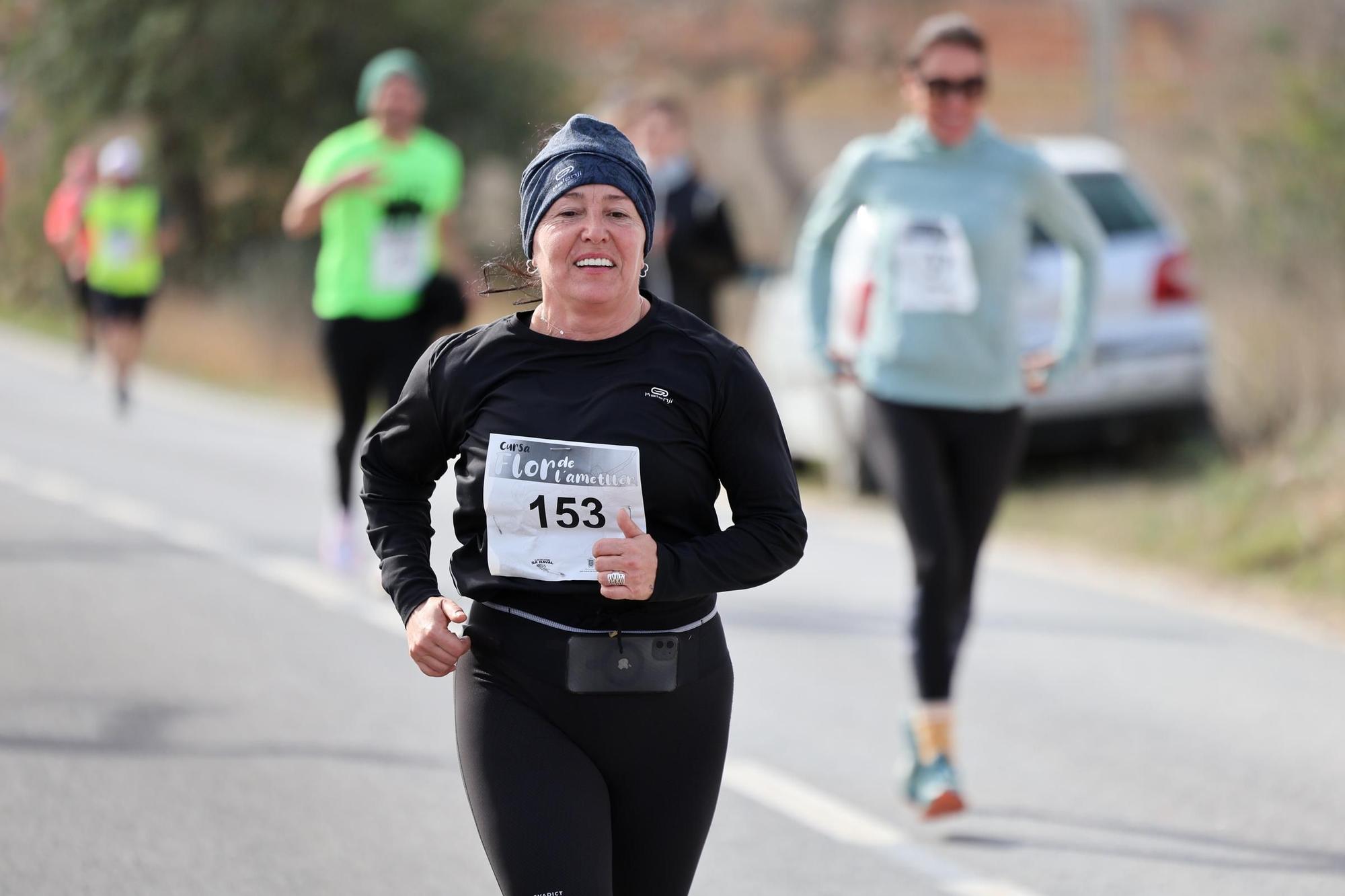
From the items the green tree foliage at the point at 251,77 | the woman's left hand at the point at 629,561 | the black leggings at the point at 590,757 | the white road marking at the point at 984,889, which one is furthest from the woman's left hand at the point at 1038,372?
the green tree foliage at the point at 251,77

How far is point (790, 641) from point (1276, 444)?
4.42 metres

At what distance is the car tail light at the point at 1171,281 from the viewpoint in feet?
40.4

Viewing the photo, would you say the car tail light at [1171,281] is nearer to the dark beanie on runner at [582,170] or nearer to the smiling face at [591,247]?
the dark beanie on runner at [582,170]

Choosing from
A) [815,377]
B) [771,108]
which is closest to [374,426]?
[815,377]

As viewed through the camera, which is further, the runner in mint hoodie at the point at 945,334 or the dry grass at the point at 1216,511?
the dry grass at the point at 1216,511

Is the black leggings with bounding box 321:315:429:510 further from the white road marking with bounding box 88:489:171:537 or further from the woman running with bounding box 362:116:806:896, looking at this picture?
the woman running with bounding box 362:116:806:896

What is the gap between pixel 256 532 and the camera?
11.5m

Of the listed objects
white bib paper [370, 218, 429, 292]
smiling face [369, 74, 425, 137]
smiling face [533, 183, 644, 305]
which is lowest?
white bib paper [370, 218, 429, 292]

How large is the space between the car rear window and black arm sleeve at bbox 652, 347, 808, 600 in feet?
29.0

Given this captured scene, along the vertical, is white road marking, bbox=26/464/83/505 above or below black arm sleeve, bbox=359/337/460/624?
below

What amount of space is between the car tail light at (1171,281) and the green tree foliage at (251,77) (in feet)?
59.6

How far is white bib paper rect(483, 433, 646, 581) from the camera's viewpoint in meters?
3.69

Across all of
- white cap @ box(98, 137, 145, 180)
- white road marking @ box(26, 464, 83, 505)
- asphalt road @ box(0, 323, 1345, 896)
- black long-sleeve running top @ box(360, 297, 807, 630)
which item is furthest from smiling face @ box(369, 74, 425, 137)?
white cap @ box(98, 137, 145, 180)

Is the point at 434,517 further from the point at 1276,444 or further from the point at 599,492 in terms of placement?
the point at 599,492
